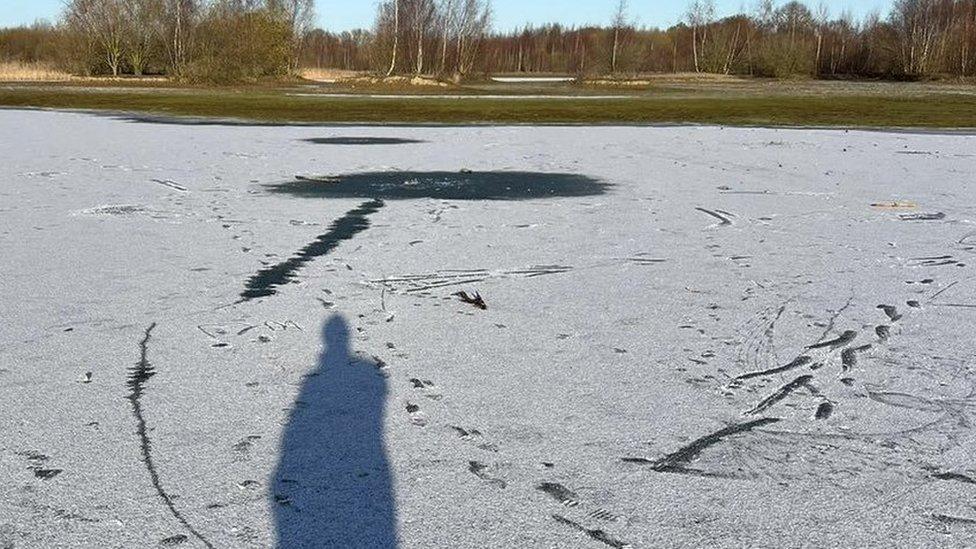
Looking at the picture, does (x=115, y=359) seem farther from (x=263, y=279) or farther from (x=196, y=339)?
(x=263, y=279)

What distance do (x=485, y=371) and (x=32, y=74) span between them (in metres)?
49.5

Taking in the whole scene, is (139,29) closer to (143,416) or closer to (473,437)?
(143,416)

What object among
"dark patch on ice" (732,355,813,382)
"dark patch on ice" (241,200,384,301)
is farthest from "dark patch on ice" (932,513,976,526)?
"dark patch on ice" (241,200,384,301)

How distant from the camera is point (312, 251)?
5973 millimetres

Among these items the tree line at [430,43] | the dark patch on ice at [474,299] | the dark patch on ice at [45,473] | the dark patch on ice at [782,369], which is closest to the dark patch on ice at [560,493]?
the dark patch on ice at [782,369]

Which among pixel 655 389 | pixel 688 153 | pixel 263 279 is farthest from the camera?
pixel 688 153

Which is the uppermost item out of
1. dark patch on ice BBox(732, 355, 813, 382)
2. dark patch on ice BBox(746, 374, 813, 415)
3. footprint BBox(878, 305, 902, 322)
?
footprint BBox(878, 305, 902, 322)

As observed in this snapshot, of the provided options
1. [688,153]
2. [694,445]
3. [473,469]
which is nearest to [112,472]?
[473,469]

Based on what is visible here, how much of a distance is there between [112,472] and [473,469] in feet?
3.45

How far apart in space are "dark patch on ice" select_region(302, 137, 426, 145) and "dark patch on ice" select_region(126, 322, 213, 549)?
9.96 m

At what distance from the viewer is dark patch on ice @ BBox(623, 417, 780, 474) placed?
282 centimetres

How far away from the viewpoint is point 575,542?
237 centimetres

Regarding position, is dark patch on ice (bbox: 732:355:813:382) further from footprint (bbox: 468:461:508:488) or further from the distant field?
the distant field

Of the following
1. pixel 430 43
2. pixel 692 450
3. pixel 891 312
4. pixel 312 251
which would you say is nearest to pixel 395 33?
pixel 430 43
